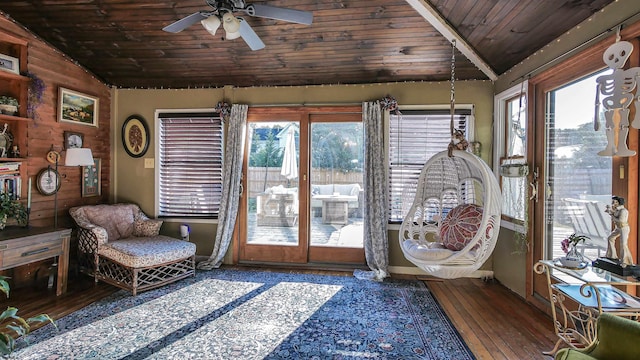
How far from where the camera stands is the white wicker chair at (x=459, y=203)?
2.56 metres

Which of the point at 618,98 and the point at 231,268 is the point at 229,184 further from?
the point at 618,98

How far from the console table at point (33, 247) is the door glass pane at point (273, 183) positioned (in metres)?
2.10

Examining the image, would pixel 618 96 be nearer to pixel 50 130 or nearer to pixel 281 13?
pixel 281 13

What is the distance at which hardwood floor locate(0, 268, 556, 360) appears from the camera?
8.22 feet

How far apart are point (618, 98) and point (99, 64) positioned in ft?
17.8

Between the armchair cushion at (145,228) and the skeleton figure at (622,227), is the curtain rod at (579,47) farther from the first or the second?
the armchair cushion at (145,228)

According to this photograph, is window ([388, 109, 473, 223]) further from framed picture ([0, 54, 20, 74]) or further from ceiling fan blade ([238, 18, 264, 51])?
framed picture ([0, 54, 20, 74])

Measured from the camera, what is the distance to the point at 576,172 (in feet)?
9.00

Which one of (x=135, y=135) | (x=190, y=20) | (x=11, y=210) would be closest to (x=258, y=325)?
(x=190, y=20)

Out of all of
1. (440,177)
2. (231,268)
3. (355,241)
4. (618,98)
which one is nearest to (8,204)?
(231,268)

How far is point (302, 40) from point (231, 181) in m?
2.07

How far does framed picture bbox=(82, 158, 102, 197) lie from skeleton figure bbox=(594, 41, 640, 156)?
5.54m

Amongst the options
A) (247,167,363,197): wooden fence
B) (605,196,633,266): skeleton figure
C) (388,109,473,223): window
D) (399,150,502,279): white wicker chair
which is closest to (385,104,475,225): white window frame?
(388,109,473,223): window

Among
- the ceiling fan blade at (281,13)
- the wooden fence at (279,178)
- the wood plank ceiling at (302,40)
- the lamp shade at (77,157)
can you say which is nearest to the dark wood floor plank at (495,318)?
the wooden fence at (279,178)
